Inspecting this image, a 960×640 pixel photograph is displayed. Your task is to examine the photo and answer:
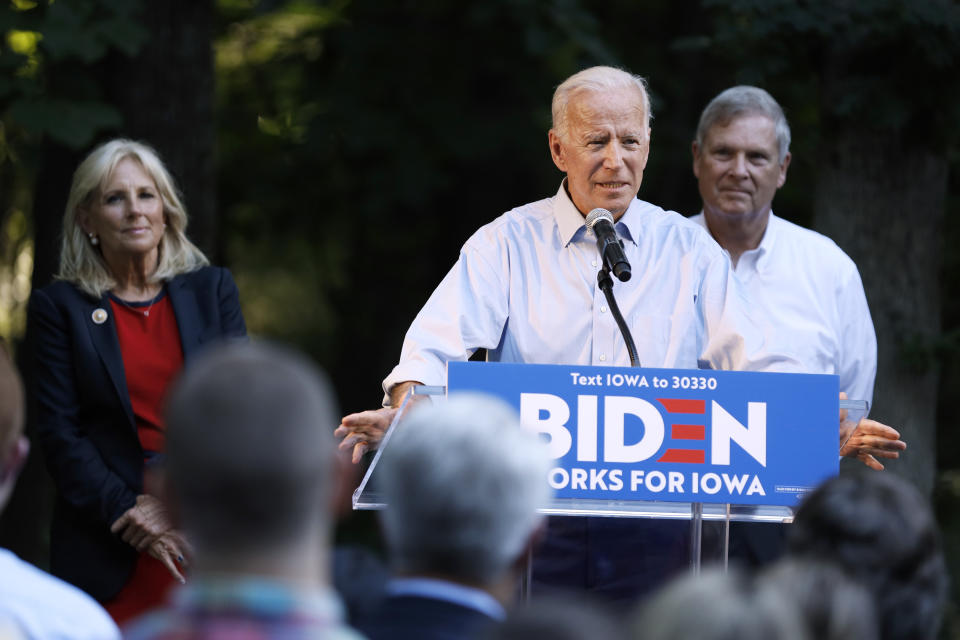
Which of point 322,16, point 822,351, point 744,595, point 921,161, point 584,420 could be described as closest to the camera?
point 744,595

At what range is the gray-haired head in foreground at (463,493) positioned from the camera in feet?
6.59

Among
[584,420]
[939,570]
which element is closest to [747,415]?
[584,420]

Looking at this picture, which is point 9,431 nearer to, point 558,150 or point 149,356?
point 149,356

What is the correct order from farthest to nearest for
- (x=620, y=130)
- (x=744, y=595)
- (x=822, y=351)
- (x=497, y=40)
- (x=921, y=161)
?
(x=497, y=40) → (x=921, y=161) → (x=822, y=351) → (x=620, y=130) → (x=744, y=595)

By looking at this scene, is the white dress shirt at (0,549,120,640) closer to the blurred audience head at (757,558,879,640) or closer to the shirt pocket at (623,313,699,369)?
the blurred audience head at (757,558,879,640)

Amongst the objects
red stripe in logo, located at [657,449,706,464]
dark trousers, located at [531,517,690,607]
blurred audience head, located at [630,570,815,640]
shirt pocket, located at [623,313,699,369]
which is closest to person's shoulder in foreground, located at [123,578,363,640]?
blurred audience head, located at [630,570,815,640]

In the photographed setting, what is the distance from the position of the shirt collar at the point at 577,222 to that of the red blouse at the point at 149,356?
4.26 feet

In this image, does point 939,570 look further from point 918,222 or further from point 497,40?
point 497,40

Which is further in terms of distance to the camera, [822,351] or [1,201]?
[1,201]

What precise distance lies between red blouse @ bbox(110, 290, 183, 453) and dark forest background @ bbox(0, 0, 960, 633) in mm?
1928

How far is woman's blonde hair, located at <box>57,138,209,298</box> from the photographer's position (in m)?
4.41

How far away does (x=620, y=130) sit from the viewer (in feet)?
13.6

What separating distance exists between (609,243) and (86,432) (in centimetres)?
180

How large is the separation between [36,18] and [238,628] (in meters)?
4.95
